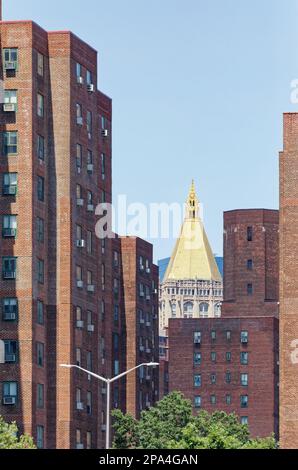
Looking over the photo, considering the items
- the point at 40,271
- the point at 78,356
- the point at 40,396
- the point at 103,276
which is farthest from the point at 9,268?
the point at 103,276

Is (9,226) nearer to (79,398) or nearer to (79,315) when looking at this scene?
(79,315)

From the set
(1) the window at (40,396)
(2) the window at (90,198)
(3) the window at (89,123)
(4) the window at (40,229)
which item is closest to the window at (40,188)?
(4) the window at (40,229)

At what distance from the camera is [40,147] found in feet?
427

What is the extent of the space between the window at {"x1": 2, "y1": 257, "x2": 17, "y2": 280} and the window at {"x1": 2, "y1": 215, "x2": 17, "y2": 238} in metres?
1.67

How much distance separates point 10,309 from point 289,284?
20.3 m

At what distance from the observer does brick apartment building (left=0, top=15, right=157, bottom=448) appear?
12469 centimetres

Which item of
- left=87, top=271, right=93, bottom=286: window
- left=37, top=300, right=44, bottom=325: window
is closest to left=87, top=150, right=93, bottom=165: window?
left=87, top=271, right=93, bottom=286: window

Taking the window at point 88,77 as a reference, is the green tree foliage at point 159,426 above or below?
below

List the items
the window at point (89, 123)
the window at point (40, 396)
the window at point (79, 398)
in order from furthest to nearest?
the window at point (89, 123), the window at point (79, 398), the window at point (40, 396)

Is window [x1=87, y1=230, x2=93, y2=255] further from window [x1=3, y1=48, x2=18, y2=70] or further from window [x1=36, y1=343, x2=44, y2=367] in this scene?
window [x1=3, y1=48, x2=18, y2=70]

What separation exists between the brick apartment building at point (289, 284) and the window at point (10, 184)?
19.6 metres

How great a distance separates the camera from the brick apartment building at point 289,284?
126000mm

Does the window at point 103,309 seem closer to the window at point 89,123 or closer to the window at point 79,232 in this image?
the window at point 79,232
